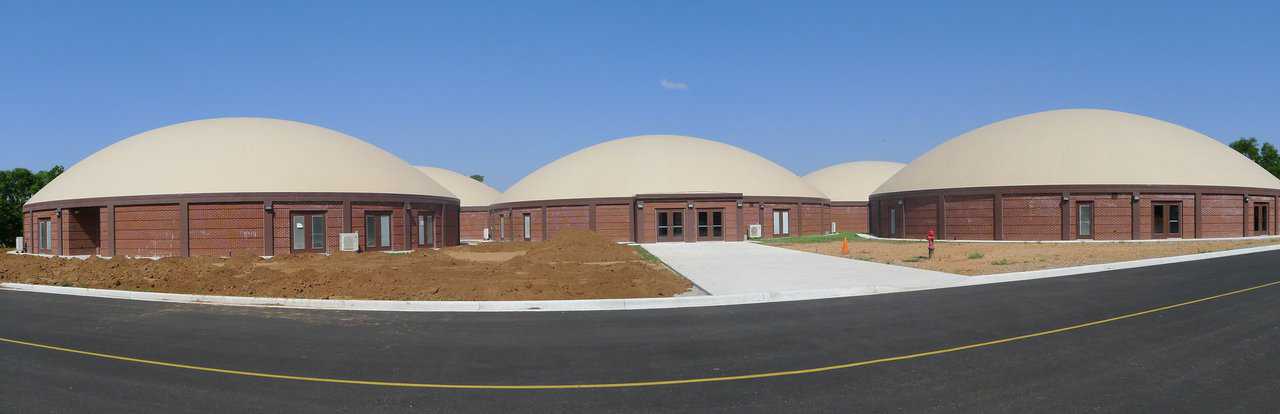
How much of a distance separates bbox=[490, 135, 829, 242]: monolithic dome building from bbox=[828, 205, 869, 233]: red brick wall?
1189 centimetres

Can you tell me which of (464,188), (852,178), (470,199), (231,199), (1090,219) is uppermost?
(852,178)

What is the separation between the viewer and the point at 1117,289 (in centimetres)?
1444

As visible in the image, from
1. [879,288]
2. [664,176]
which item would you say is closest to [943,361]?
[879,288]

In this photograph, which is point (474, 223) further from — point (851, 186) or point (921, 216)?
point (921, 216)

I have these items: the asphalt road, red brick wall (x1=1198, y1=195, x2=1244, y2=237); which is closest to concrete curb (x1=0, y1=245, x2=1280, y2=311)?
the asphalt road

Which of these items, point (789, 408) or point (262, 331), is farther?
point (262, 331)

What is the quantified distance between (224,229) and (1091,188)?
43.4 meters

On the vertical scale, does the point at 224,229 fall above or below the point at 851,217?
→ above

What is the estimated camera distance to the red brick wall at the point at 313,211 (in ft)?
99.0

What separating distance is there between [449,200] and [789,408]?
35.7 metres

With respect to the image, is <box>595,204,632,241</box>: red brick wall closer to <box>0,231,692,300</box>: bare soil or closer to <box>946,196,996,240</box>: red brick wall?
→ <box>0,231,692,300</box>: bare soil

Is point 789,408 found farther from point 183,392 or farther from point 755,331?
point 183,392

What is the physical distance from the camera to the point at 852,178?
234ft

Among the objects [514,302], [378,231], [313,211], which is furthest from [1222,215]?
[313,211]
